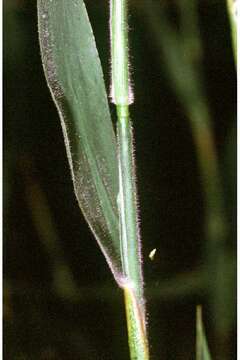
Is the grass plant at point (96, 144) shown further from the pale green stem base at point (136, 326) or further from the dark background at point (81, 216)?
the dark background at point (81, 216)

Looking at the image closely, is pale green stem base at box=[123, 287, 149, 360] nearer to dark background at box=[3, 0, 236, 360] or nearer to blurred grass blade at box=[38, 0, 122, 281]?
blurred grass blade at box=[38, 0, 122, 281]

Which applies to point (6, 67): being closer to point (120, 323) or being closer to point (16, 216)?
point (16, 216)

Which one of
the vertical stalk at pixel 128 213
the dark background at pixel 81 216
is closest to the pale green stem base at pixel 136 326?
the vertical stalk at pixel 128 213

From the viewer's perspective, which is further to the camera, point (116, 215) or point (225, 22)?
point (225, 22)

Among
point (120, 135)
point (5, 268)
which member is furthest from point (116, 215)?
point (5, 268)

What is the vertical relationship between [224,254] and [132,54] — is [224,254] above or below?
below

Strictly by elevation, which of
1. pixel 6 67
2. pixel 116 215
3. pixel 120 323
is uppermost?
pixel 6 67

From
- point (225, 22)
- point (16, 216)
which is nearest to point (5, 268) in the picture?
point (16, 216)
